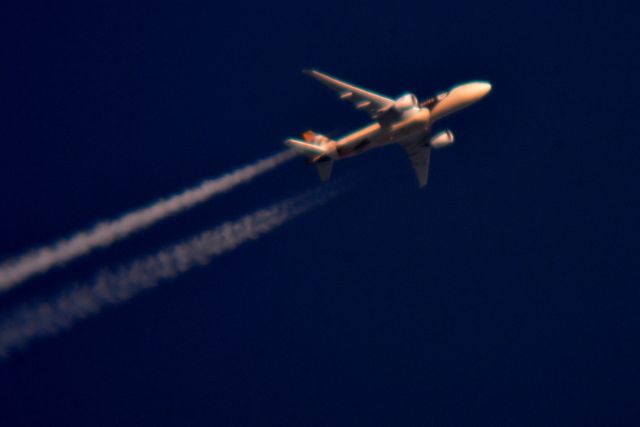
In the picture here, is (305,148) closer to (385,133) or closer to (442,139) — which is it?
(385,133)

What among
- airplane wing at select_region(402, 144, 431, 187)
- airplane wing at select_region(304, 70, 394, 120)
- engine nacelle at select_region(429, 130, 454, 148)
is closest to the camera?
airplane wing at select_region(304, 70, 394, 120)

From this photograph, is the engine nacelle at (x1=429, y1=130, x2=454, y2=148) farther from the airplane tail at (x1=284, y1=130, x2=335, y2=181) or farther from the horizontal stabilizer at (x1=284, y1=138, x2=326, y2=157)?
the horizontal stabilizer at (x1=284, y1=138, x2=326, y2=157)

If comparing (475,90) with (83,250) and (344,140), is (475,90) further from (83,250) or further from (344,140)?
(83,250)

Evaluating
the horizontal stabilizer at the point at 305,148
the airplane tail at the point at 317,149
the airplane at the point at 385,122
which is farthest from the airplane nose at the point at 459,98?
the horizontal stabilizer at the point at 305,148

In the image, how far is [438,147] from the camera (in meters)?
82.2

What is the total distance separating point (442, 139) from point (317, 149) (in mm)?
11861

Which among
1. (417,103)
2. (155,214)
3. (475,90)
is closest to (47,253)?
(155,214)

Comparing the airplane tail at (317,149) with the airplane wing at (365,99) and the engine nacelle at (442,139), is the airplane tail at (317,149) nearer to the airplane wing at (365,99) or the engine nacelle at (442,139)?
the airplane wing at (365,99)

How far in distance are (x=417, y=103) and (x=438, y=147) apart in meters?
6.14

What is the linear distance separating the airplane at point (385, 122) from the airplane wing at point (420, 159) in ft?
6.52

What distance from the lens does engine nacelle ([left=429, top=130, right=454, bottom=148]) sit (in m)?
81.7

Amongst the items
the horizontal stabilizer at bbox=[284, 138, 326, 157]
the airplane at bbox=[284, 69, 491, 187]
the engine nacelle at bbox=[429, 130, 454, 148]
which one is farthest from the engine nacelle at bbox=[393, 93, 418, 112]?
the horizontal stabilizer at bbox=[284, 138, 326, 157]

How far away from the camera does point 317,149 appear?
79.3 meters

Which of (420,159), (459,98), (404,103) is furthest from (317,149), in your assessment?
(459,98)
